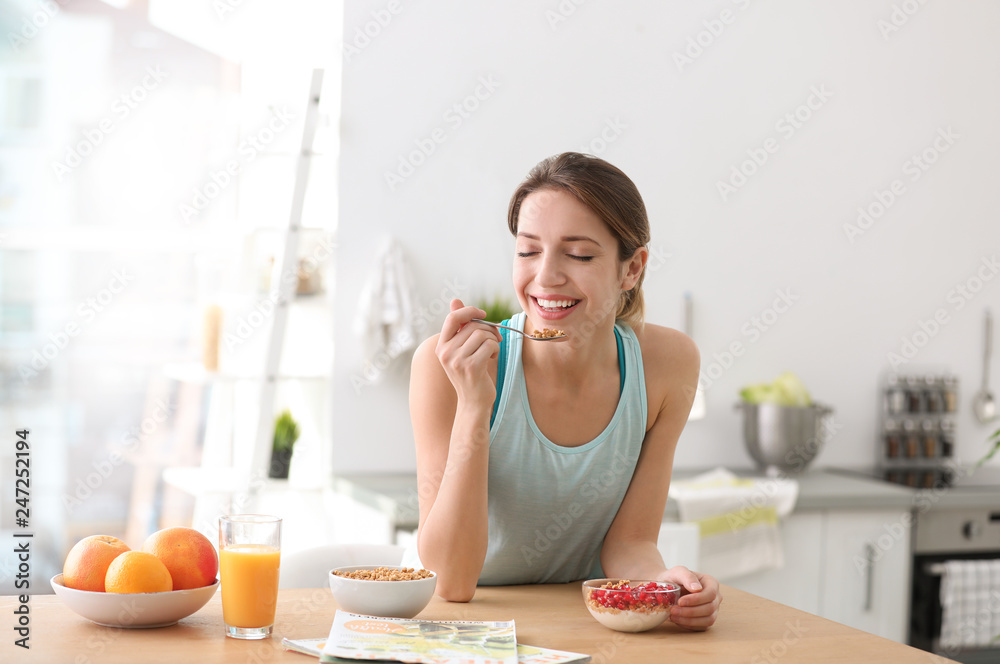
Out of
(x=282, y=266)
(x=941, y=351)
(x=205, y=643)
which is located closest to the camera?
(x=205, y=643)

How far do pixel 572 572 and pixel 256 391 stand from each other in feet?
4.81

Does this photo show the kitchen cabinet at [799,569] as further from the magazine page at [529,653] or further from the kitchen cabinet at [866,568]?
the magazine page at [529,653]

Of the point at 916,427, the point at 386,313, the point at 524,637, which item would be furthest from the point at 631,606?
the point at 916,427

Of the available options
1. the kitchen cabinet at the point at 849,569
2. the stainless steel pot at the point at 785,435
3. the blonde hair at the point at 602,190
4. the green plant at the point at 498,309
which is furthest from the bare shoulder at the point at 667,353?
the stainless steel pot at the point at 785,435

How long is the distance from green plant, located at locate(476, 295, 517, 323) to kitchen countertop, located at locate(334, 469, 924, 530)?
525 mm

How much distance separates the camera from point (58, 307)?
2.68 meters

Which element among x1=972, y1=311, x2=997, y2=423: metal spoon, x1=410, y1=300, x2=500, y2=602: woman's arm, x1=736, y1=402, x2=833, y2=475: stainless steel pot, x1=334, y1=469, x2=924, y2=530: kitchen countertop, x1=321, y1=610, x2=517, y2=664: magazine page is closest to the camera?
x1=321, y1=610, x2=517, y2=664: magazine page

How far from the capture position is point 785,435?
296cm

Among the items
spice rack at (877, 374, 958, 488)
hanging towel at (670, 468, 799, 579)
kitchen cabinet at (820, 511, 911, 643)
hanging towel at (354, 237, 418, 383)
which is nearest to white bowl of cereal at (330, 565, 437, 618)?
hanging towel at (670, 468, 799, 579)

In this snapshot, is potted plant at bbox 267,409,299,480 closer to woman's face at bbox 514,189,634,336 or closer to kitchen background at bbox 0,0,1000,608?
kitchen background at bbox 0,0,1000,608

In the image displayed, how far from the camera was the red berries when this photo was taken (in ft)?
3.61

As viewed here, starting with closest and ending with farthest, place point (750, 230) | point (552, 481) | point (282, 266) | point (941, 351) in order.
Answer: point (552, 481) → point (282, 266) → point (750, 230) → point (941, 351)

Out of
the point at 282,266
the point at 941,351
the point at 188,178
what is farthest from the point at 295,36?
the point at 941,351

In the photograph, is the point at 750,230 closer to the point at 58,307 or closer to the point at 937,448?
the point at 937,448
